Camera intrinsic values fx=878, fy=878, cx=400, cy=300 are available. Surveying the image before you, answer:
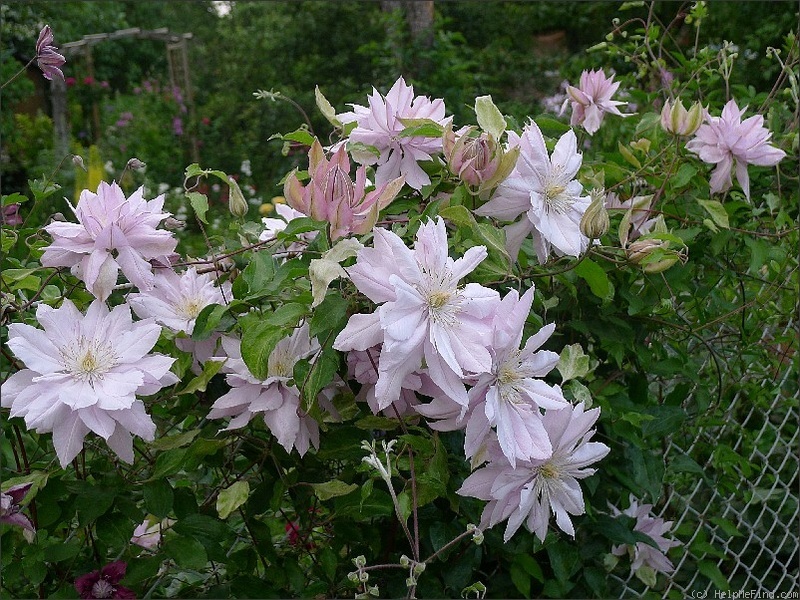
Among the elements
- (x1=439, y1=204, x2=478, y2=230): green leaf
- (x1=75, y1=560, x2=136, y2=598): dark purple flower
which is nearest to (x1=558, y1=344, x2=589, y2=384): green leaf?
(x1=439, y1=204, x2=478, y2=230): green leaf

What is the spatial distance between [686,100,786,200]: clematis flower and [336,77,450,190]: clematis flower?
51 cm

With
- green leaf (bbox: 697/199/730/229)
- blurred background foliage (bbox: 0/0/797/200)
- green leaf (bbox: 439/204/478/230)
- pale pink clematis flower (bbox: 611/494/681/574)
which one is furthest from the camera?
blurred background foliage (bbox: 0/0/797/200)

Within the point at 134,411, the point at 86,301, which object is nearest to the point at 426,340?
the point at 134,411

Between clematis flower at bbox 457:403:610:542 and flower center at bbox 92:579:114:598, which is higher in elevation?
clematis flower at bbox 457:403:610:542

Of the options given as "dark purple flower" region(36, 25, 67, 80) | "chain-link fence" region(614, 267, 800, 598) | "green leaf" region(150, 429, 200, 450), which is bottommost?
"chain-link fence" region(614, 267, 800, 598)

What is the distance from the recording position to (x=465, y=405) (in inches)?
31.5

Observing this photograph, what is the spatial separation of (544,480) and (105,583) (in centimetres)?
50

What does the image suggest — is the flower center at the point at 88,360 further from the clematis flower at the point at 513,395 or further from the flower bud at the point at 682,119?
the flower bud at the point at 682,119

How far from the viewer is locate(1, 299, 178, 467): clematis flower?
80 cm

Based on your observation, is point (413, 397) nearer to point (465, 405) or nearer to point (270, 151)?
point (465, 405)

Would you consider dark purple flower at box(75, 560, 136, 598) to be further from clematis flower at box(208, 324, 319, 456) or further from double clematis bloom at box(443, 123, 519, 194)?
double clematis bloom at box(443, 123, 519, 194)

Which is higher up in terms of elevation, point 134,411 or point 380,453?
point 134,411

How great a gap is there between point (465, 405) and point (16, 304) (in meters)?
0.52

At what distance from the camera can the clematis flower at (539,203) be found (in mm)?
963
